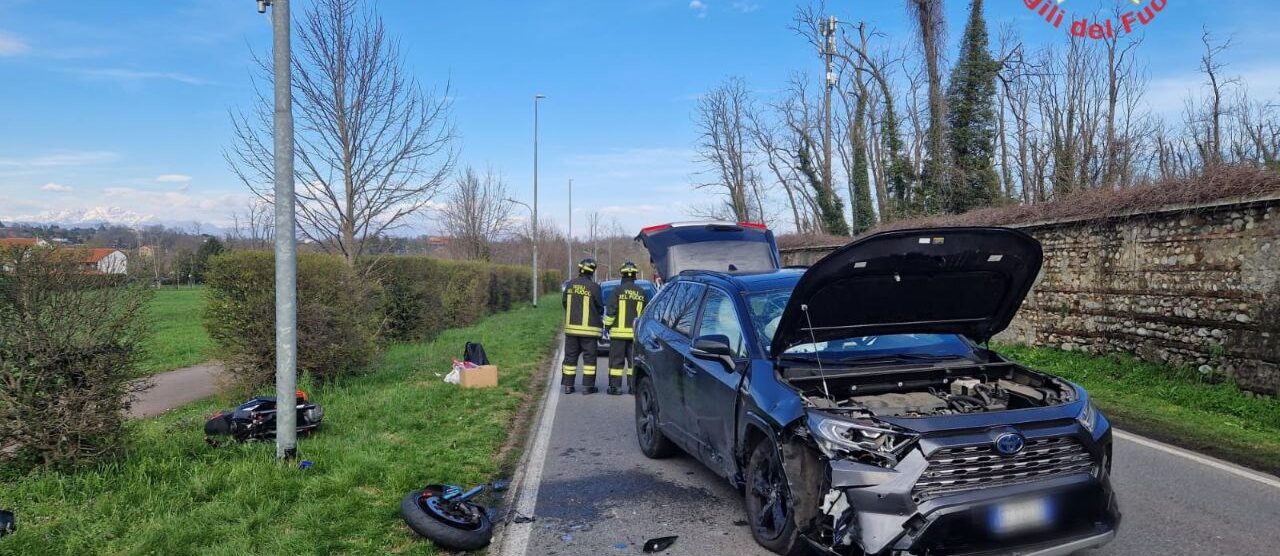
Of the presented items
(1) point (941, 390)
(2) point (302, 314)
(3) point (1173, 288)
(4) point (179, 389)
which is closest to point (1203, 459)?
(1) point (941, 390)

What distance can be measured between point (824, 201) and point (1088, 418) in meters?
31.4

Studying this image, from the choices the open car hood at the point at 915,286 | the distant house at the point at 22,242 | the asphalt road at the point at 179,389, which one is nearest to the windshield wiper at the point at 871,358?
the open car hood at the point at 915,286

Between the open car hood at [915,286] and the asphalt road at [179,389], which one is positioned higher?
the open car hood at [915,286]

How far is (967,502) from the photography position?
11.1 feet

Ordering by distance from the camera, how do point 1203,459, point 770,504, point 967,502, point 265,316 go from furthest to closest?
point 265,316, point 1203,459, point 770,504, point 967,502

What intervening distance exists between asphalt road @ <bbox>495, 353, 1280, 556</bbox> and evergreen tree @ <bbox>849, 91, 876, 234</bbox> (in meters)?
25.3

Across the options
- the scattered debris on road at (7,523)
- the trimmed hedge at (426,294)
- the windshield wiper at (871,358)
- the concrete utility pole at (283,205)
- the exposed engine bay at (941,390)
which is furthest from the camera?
the trimmed hedge at (426,294)

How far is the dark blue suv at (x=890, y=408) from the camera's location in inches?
135

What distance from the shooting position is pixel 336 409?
27.6ft

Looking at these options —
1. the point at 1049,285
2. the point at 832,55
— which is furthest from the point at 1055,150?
the point at 1049,285

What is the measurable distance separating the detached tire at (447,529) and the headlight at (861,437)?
2096 mm

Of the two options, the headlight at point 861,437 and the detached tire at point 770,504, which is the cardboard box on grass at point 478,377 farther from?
the headlight at point 861,437

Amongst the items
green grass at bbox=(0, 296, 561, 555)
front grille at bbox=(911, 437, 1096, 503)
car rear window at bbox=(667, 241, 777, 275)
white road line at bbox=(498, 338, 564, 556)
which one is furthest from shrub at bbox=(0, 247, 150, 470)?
car rear window at bbox=(667, 241, 777, 275)

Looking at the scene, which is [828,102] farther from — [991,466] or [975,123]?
[991,466]
